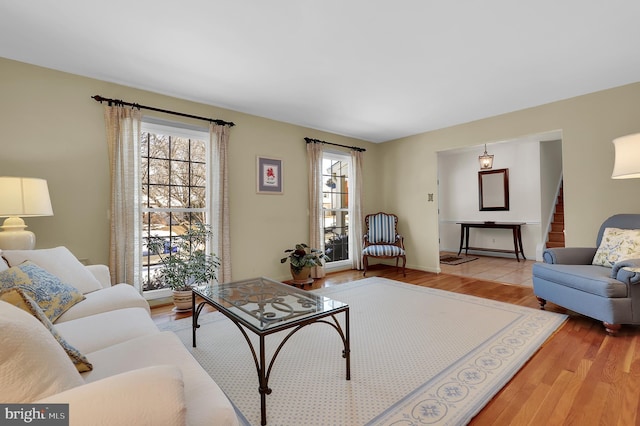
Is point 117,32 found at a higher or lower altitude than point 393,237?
higher

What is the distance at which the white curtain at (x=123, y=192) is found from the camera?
9.95 feet

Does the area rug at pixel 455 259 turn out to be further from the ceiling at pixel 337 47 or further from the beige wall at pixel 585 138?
the ceiling at pixel 337 47

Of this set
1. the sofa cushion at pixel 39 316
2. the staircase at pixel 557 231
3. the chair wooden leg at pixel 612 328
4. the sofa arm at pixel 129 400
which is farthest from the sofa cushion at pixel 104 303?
the staircase at pixel 557 231

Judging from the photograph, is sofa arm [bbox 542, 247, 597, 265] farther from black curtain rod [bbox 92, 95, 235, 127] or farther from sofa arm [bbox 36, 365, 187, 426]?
black curtain rod [bbox 92, 95, 235, 127]

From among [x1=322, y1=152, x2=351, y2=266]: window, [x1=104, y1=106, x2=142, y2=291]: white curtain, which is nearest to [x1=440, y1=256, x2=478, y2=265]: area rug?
[x1=322, y1=152, x2=351, y2=266]: window

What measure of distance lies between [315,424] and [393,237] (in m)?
4.11

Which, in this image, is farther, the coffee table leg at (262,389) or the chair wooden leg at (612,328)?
the chair wooden leg at (612,328)

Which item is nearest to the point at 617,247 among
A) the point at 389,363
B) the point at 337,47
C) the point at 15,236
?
the point at 389,363

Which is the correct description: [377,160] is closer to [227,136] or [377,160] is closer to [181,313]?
[227,136]

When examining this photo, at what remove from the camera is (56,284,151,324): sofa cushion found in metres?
1.86

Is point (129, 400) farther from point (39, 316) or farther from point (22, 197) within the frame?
point (22, 197)

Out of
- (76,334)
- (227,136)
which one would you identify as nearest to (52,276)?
(76,334)

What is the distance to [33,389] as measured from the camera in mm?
694

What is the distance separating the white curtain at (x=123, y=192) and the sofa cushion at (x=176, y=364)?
6.37 ft
